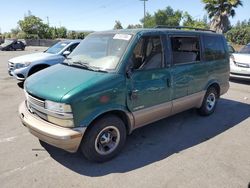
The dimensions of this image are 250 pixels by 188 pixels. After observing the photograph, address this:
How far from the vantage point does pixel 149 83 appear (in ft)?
13.1

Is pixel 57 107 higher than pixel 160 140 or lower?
higher

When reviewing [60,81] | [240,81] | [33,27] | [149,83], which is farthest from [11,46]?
[149,83]

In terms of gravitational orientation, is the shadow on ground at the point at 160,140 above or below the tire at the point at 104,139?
below

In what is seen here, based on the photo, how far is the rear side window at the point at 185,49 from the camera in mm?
4578

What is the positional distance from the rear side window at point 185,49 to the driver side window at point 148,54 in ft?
1.22

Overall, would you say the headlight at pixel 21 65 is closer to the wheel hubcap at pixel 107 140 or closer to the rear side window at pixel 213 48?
the wheel hubcap at pixel 107 140

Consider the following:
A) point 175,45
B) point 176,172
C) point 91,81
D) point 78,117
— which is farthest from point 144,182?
point 175,45

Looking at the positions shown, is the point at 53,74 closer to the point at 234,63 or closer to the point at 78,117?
the point at 78,117

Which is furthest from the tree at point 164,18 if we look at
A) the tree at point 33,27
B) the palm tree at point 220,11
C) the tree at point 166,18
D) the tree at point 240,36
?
the palm tree at point 220,11

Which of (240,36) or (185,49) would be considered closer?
(185,49)

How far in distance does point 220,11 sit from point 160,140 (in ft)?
88.6

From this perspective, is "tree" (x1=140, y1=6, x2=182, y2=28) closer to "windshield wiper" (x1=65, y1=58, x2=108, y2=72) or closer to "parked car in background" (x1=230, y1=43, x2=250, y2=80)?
"parked car in background" (x1=230, y1=43, x2=250, y2=80)

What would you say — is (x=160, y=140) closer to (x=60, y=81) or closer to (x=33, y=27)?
(x=60, y=81)

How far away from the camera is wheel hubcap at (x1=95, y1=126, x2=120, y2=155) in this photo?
3.66m
